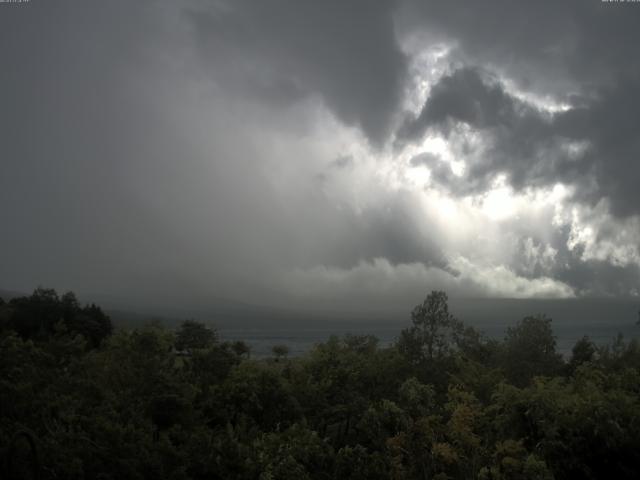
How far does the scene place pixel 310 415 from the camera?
2634cm

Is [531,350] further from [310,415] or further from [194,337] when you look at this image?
[194,337]

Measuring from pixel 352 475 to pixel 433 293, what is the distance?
2014 centimetres

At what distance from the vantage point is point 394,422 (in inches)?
855

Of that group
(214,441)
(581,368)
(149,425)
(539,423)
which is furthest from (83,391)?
(581,368)

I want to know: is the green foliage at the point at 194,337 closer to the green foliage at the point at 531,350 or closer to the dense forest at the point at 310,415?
the dense forest at the point at 310,415

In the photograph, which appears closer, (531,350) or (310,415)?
(310,415)

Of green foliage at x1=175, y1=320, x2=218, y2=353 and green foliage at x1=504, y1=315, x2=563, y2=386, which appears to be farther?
green foliage at x1=175, y1=320, x2=218, y2=353

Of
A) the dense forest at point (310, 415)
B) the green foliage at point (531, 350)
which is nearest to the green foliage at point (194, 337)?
the dense forest at point (310, 415)

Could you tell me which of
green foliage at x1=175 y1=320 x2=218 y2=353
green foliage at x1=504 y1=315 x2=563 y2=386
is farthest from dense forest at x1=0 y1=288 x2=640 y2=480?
Answer: green foliage at x1=175 y1=320 x2=218 y2=353

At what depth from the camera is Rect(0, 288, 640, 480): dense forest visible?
15359 millimetres

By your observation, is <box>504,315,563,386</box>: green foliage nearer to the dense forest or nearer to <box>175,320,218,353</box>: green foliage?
the dense forest

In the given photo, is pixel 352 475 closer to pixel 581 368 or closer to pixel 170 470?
pixel 170 470

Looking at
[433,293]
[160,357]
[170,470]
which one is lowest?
[170,470]

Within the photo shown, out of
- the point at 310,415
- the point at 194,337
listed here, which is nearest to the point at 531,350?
the point at 310,415
